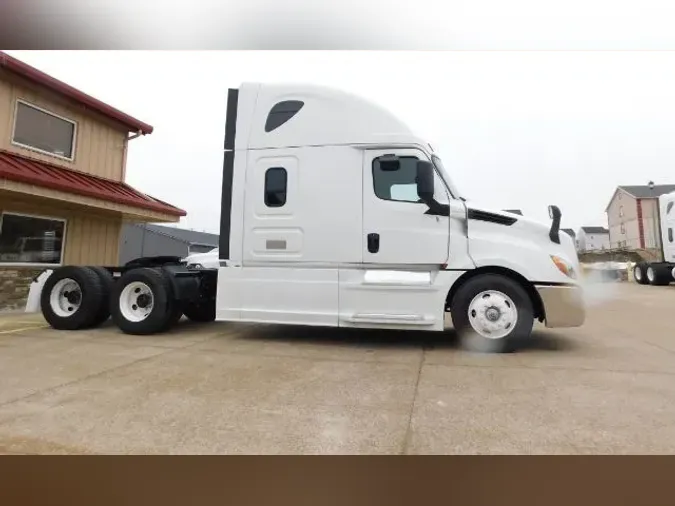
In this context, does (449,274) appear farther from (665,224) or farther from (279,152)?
(665,224)

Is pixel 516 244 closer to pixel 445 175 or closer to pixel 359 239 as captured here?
pixel 445 175

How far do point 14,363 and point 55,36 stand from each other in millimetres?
3240

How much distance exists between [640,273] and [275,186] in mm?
19284

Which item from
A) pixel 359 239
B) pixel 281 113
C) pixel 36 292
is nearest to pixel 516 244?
pixel 359 239

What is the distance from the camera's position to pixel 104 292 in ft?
19.3

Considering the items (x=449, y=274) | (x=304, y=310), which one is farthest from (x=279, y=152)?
(x=449, y=274)

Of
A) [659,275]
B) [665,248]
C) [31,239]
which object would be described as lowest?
[659,275]

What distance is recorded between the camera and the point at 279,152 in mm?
5051

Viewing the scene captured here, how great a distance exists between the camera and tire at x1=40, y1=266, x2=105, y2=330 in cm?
579

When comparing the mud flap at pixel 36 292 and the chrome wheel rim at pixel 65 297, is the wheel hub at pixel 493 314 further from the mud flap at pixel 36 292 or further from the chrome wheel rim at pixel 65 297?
the mud flap at pixel 36 292

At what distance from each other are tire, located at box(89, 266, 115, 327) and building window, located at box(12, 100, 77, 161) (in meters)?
4.01

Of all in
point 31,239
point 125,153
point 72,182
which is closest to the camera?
point 72,182

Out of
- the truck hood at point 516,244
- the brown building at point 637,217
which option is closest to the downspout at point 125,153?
the truck hood at point 516,244

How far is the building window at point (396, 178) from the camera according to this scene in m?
4.75
